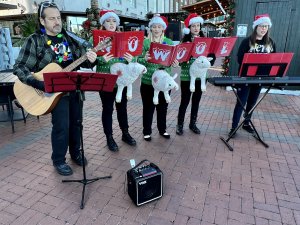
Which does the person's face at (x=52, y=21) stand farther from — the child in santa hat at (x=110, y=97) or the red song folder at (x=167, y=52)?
the red song folder at (x=167, y=52)

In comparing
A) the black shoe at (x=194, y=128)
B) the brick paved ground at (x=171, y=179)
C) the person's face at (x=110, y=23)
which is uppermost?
the person's face at (x=110, y=23)

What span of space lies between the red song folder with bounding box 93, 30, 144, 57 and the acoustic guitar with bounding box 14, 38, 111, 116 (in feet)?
0.44

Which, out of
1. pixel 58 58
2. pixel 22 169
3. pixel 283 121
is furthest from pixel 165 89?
pixel 283 121

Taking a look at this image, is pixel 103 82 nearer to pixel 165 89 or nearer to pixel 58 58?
pixel 58 58

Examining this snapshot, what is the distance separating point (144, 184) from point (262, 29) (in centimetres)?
314

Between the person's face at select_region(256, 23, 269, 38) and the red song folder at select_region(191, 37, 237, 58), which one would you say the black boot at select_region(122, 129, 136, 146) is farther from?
the person's face at select_region(256, 23, 269, 38)

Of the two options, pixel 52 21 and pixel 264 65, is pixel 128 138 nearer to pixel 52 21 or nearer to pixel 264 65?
pixel 52 21

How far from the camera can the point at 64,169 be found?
3295 millimetres

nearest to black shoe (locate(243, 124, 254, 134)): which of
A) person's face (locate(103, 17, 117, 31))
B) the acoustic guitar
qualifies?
person's face (locate(103, 17, 117, 31))

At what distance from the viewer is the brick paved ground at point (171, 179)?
2566mm

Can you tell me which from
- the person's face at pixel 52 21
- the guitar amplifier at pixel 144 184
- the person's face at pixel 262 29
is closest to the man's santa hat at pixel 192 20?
the person's face at pixel 262 29

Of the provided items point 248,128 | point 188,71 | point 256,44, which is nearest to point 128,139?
point 188,71

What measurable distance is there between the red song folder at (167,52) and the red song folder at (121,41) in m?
0.31

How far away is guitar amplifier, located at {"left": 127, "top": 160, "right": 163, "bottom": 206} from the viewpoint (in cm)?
260
